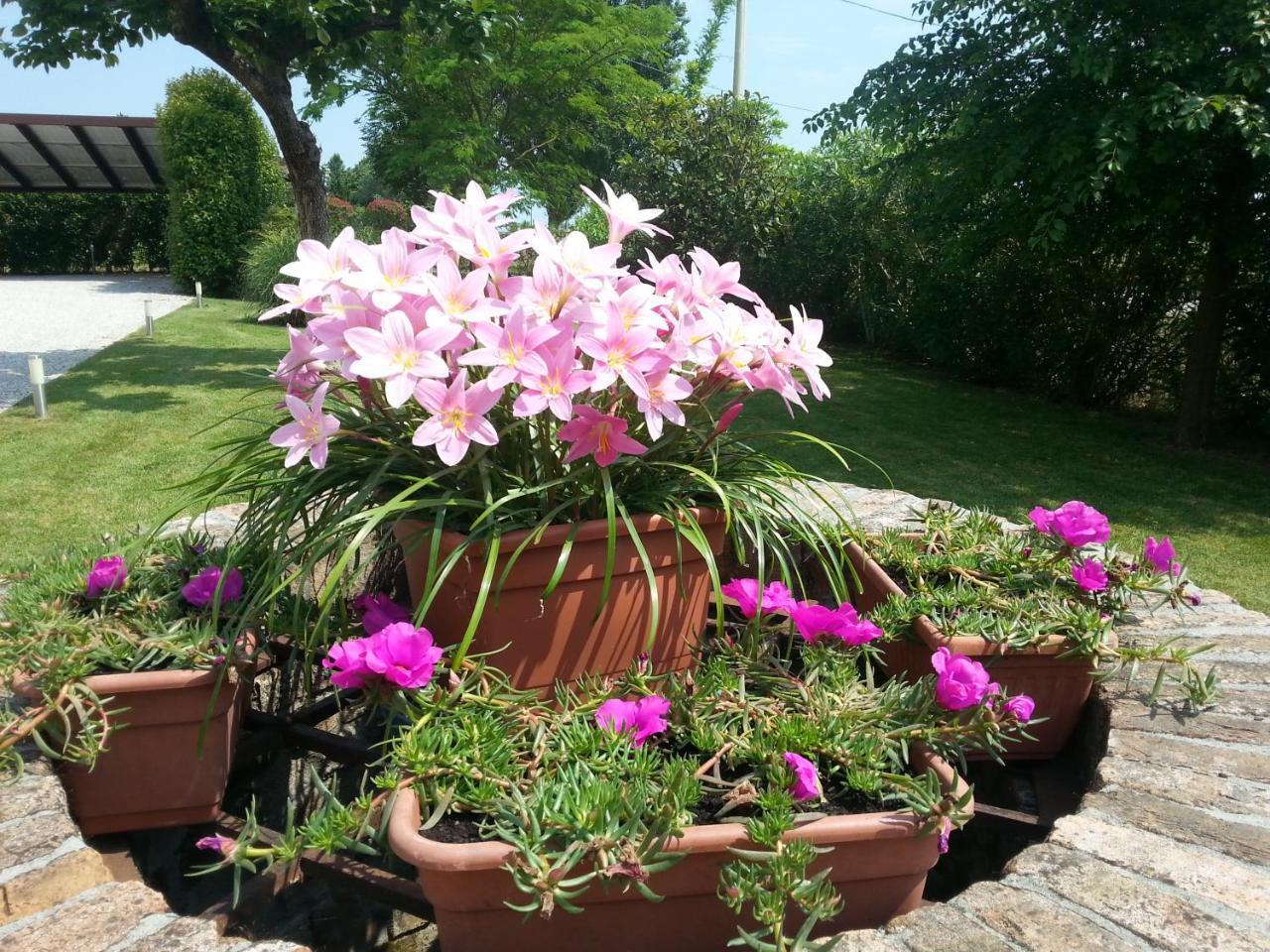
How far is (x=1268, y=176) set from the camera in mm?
5969

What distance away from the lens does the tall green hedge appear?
1659cm

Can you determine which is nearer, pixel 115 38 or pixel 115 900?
pixel 115 900

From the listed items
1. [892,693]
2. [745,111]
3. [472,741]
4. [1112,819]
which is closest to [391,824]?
[472,741]

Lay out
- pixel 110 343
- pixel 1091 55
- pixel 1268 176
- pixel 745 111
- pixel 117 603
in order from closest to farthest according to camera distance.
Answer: pixel 117 603 < pixel 1091 55 < pixel 1268 176 < pixel 110 343 < pixel 745 111

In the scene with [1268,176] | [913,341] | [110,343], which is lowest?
[110,343]

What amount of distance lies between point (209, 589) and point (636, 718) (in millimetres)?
818

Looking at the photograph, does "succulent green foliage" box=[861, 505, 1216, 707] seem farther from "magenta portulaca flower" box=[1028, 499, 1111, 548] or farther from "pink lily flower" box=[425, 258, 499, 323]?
"pink lily flower" box=[425, 258, 499, 323]

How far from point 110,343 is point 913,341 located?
30.4ft

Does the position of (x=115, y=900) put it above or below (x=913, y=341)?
below

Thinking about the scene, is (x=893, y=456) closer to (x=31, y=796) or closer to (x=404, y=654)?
(x=404, y=654)

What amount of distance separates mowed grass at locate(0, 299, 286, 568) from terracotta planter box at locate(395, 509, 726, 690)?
1.37 meters

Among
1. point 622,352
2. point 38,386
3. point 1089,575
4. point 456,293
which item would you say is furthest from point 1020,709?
point 38,386

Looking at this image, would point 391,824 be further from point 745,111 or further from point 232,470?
point 745,111

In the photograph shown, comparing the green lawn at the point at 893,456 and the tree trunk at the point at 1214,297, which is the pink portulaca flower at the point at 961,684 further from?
the tree trunk at the point at 1214,297
